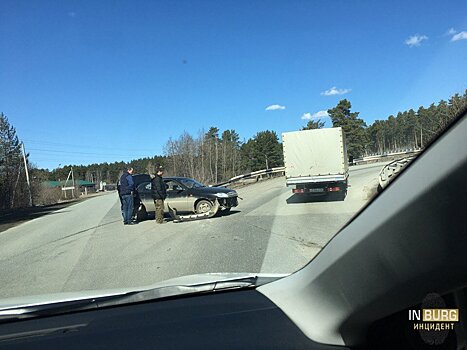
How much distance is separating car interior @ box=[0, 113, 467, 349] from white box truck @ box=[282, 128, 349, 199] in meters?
15.4

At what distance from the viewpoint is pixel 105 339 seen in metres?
2.22

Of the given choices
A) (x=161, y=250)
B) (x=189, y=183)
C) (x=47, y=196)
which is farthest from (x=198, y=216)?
(x=47, y=196)

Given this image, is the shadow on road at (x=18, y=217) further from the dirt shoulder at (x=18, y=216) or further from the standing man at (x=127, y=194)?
the standing man at (x=127, y=194)

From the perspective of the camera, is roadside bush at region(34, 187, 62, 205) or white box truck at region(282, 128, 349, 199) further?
roadside bush at region(34, 187, 62, 205)

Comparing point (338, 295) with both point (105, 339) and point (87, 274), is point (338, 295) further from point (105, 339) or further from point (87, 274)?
point (87, 274)

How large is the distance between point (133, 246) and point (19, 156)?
50.9 metres

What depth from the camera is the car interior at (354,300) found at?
4.77 ft

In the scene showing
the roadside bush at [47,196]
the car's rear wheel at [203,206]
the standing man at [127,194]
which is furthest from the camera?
the roadside bush at [47,196]

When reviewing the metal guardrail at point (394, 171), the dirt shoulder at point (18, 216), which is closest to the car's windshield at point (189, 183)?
the dirt shoulder at point (18, 216)

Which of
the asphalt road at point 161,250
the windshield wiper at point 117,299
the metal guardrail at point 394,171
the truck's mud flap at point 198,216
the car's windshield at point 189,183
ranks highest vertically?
the metal guardrail at point 394,171

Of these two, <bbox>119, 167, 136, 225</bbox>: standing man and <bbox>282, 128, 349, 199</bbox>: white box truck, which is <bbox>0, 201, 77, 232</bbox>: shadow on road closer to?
<bbox>119, 167, 136, 225</bbox>: standing man

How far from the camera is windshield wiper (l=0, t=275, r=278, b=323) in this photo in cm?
290

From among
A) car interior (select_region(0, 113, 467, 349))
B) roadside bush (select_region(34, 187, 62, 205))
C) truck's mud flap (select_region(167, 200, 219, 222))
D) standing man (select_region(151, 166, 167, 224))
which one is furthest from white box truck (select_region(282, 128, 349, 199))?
roadside bush (select_region(34, 187, 62, 205))

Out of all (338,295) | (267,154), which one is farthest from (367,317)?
(267,154)
